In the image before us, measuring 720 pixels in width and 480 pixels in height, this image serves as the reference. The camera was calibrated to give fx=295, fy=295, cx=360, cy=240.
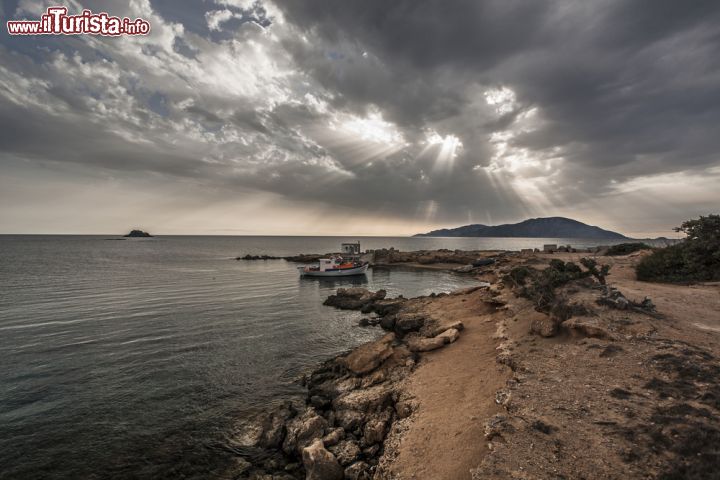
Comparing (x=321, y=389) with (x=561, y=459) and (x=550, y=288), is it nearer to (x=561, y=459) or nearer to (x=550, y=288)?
(x=561, y=459)

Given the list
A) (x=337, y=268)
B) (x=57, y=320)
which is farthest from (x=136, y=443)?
(x=337, y=268)

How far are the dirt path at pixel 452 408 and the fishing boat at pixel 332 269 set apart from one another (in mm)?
40031

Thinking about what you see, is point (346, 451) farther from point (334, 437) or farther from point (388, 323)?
point (388, 323)

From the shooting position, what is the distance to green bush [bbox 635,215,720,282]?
63.3 ft

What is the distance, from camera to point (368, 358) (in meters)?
14.0

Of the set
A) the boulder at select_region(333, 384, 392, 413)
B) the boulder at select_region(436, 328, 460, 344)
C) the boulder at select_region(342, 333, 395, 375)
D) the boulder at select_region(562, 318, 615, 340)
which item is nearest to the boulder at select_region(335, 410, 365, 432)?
the boulder at select_region(333, 384, 392, 413)

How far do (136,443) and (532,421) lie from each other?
1264 centimetres

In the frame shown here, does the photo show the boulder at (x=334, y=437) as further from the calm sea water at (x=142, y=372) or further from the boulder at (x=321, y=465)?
the calm sea water at (x=142, y=372)

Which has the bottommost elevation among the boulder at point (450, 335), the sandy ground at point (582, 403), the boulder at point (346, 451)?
the boulder at point (346, 451)

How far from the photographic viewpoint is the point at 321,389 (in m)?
12.9

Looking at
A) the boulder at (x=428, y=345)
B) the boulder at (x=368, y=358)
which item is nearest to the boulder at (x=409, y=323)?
the boulder at (x=428, y=345)

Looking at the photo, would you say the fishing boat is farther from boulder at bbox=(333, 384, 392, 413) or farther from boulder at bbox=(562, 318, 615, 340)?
boulder at bbox=(562, 318, 615, 340)

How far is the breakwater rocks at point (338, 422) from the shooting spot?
8.38m

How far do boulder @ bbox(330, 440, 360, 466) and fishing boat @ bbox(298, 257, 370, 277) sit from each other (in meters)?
45.6
